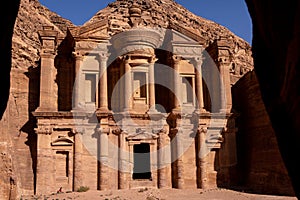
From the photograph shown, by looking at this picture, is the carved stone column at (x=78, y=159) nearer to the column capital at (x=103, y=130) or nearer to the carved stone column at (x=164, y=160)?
the column capital at (x=103, y=130)

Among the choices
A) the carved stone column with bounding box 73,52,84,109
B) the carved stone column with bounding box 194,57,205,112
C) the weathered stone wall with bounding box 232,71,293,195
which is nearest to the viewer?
the weathered stone wall with bounding box 232,71,293,195

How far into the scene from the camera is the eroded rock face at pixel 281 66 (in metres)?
3.68

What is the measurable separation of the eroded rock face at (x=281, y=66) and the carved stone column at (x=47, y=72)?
60.0 ft

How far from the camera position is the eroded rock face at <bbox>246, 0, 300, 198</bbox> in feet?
12.1

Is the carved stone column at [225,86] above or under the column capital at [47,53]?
under

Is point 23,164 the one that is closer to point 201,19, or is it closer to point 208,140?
point 208,140

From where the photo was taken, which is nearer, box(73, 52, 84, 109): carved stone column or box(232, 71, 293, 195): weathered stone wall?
box(232, 71, 293, 195): weathered stone wall

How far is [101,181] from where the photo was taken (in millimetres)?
21062

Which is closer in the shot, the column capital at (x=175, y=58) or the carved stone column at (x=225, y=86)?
the carved stone column at (x=225, y=86)

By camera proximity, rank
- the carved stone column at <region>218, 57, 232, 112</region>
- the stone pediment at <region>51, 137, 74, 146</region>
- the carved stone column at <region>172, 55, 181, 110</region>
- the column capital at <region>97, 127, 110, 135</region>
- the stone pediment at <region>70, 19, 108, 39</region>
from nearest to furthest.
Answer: the stone pediment at <region>51, 137, 74, 146</region> → the column capital at <region>97, 127, 110, 135</region> → the stone pediment at <region>70, 19, 108, 39</region> → the carved stone column at <region>172, 55, 181, 110</region> → the carved stone column at <region>218, 57, 232, 112</region>

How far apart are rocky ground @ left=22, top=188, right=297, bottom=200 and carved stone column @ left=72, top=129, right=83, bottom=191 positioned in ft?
2.77

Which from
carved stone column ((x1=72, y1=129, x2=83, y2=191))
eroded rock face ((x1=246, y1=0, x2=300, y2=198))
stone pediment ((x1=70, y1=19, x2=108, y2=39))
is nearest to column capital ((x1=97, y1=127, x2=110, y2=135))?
carved stone column ((x1=72, y1=129, x2=83, y2=191))

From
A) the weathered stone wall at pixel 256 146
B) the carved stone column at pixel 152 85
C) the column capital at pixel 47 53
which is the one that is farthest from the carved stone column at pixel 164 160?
the column capital at pixel 47 53

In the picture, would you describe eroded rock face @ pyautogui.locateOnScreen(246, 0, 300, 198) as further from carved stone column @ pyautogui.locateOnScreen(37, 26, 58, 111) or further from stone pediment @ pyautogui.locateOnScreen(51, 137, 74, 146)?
carved stone column @ pyautogui.locateOnScreen(37, 26, 58, 111)
